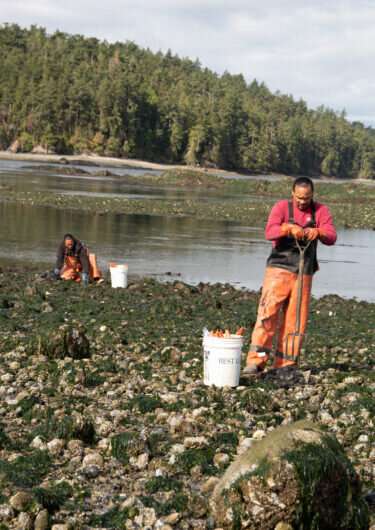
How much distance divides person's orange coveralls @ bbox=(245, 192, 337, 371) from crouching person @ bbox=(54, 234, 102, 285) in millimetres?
10368

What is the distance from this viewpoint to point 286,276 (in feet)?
35.7

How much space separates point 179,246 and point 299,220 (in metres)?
23.3

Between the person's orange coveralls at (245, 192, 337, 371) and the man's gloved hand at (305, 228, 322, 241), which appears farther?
the person's orange coveralls at (245, 192, 337, 371)

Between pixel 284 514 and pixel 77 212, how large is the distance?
4049 centimetres

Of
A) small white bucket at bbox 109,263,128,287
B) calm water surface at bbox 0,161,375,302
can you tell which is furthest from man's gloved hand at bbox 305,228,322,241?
A: calm water surface at bbox 0,161,375,302

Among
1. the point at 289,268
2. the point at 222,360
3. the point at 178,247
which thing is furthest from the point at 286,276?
the point at 178,247

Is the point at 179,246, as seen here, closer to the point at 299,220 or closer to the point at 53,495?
the point at 299,220

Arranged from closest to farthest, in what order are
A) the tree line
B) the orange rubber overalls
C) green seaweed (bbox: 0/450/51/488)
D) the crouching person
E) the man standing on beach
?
green seaweed (bbox: 0/450/51/488) < the man standing on beach < the crouching person < the orange rubber overalls < the tree line

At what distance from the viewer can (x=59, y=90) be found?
567 feet

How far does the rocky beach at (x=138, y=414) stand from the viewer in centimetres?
704

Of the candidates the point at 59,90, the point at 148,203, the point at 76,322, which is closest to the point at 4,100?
the point at 59,90

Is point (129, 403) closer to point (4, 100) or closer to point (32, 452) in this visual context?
point (32, 452)

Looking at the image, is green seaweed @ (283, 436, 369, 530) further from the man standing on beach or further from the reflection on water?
the reflection on water

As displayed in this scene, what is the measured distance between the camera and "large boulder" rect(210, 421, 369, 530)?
6.32 metres
